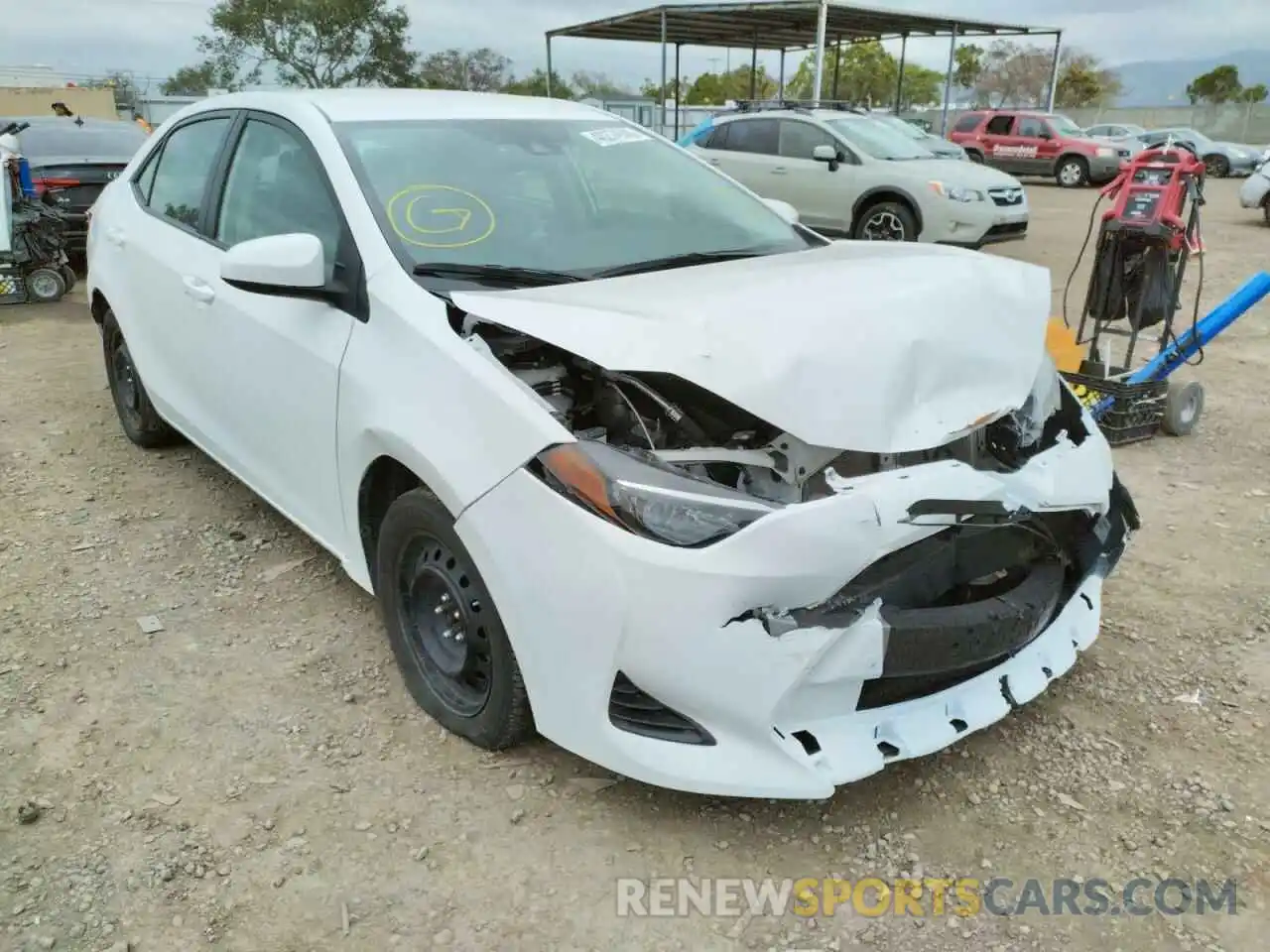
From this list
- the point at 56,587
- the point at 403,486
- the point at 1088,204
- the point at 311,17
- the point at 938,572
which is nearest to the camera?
the point at 938,572

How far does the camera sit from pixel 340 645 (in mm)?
3219

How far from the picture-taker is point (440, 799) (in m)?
2.51

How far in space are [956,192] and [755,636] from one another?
9508 mm

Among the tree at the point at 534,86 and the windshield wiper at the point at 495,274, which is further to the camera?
the tree at the point at 534,86

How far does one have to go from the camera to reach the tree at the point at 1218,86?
52.6 metres

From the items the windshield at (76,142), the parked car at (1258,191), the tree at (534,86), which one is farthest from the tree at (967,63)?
the windshield at (76,142)

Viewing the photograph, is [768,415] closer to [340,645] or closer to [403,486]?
[403,486]

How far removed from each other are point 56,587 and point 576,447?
248 centimetres

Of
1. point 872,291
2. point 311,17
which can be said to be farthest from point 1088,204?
point 311,17

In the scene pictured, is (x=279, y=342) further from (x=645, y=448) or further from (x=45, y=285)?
(x=45, y=285)

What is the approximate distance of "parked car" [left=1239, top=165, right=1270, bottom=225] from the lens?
48.4 ft

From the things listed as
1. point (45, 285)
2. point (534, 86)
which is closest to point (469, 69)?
point (534, 86)

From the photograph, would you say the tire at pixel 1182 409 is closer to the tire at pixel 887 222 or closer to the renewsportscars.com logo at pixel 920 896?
the renewsportscars.com logo at pixel 920 896

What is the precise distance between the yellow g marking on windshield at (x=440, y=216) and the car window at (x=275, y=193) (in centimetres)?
19
